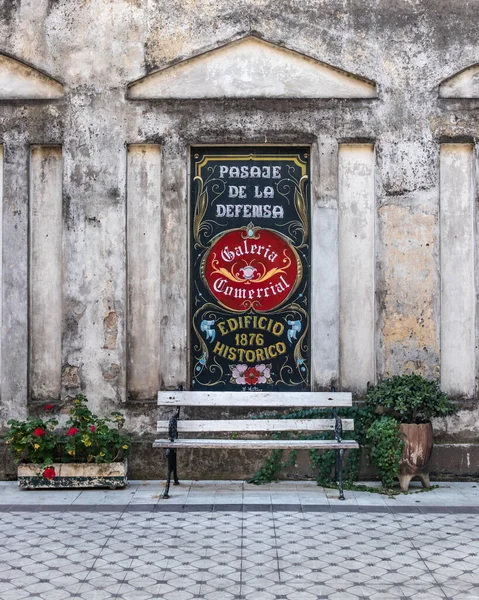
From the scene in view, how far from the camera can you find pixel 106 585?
5.17 metres

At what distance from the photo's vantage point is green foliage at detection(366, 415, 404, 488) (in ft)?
25.1

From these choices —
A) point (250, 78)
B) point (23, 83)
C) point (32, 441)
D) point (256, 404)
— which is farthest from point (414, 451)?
point (23, 83)

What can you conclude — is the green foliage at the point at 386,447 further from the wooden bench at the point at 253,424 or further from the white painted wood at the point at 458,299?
the white painted wood at the point at 458,299

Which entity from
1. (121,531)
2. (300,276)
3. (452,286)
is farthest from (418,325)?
A: (121,531)

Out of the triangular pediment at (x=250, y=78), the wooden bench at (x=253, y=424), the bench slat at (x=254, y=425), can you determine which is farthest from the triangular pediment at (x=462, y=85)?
the bench slat at (x=254, y=425)

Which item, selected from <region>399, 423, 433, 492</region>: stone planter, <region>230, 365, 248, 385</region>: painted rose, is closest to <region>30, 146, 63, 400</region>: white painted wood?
<region>230, 365, 248, 385</region>: painted rose

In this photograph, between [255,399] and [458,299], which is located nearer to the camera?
[255,399]

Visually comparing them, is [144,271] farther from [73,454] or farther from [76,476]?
[76,476]

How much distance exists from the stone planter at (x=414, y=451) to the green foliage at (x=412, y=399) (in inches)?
5.4

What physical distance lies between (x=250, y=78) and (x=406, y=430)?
13.2 ft

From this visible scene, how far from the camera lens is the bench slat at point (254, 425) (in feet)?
25.7

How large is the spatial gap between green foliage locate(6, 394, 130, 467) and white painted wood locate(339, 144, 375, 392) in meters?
2.51

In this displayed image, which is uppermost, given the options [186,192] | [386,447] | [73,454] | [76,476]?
[186,192]

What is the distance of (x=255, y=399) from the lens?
813 centimetres
